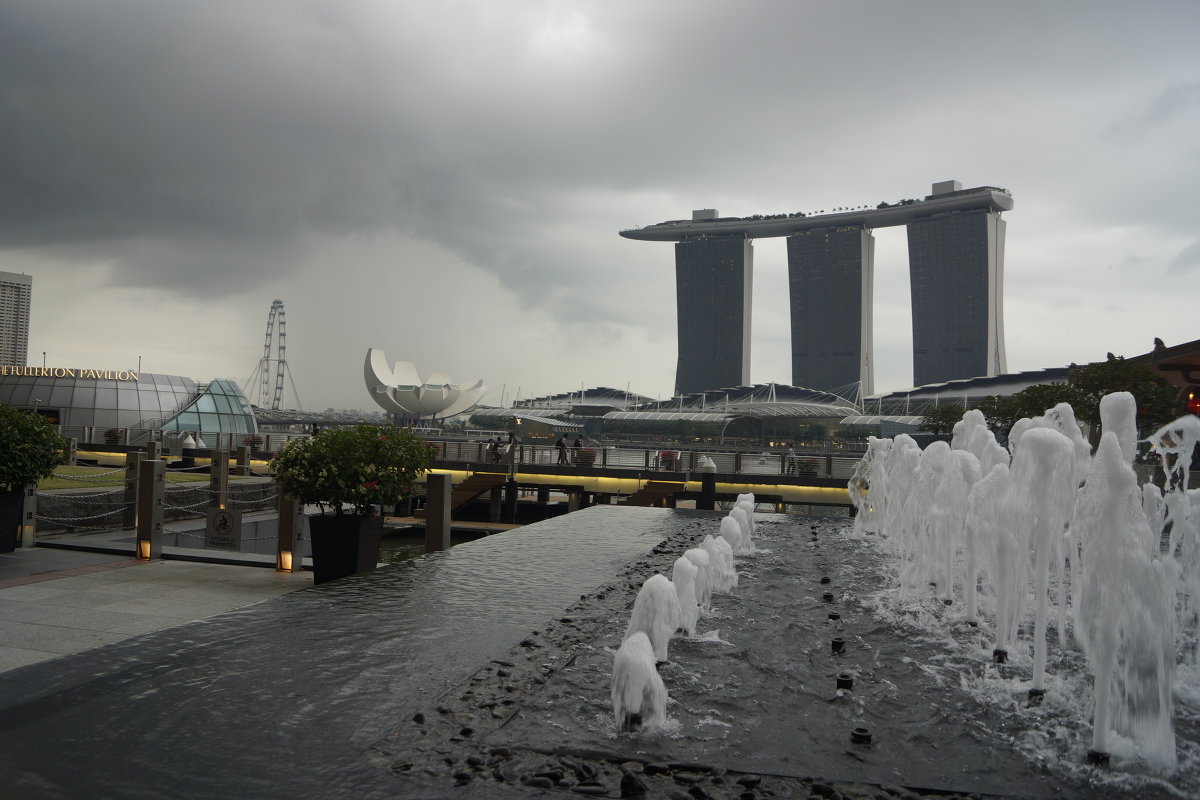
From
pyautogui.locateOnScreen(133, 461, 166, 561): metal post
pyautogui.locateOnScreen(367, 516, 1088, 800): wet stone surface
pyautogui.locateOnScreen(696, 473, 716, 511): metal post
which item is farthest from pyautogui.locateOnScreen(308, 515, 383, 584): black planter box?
pyautogui.locateOnScreen(696, 473, 716, 511): metal post

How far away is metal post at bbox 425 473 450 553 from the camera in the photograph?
469 inches

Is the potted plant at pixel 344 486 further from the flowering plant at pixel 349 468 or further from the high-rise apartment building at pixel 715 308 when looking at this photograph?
the high-rise apartment building at pixel 715 308

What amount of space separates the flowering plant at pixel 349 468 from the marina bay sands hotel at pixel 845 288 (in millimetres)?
154799

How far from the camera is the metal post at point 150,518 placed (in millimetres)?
10805

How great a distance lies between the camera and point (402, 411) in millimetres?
90125

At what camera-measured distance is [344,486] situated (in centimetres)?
915

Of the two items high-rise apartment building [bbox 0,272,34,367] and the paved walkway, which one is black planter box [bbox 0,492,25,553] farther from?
high-rise apartment building [bbox 0,272,34,367]

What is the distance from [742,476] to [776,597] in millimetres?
19142

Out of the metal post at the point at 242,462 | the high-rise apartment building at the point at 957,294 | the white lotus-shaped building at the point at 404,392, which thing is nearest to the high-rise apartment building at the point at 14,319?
the white lotus-shaped building at the point at 404,392

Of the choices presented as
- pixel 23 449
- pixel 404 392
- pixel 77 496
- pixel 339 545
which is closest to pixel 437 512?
pixel 339 545

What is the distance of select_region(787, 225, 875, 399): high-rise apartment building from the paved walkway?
157978 mm

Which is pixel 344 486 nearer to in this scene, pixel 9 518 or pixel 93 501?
pixel 9 518

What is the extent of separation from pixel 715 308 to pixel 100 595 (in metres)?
173

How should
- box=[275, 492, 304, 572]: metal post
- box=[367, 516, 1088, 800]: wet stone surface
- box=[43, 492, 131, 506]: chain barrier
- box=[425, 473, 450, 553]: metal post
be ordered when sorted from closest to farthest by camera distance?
Result: box=[367, 516, 1088, 800]: wet stone surface
box=[275, 492, 304, 572]: metal post
box=[425, 473, 450, 553]: metal post
box=[43, 492, 131, 506]: chain barrier
